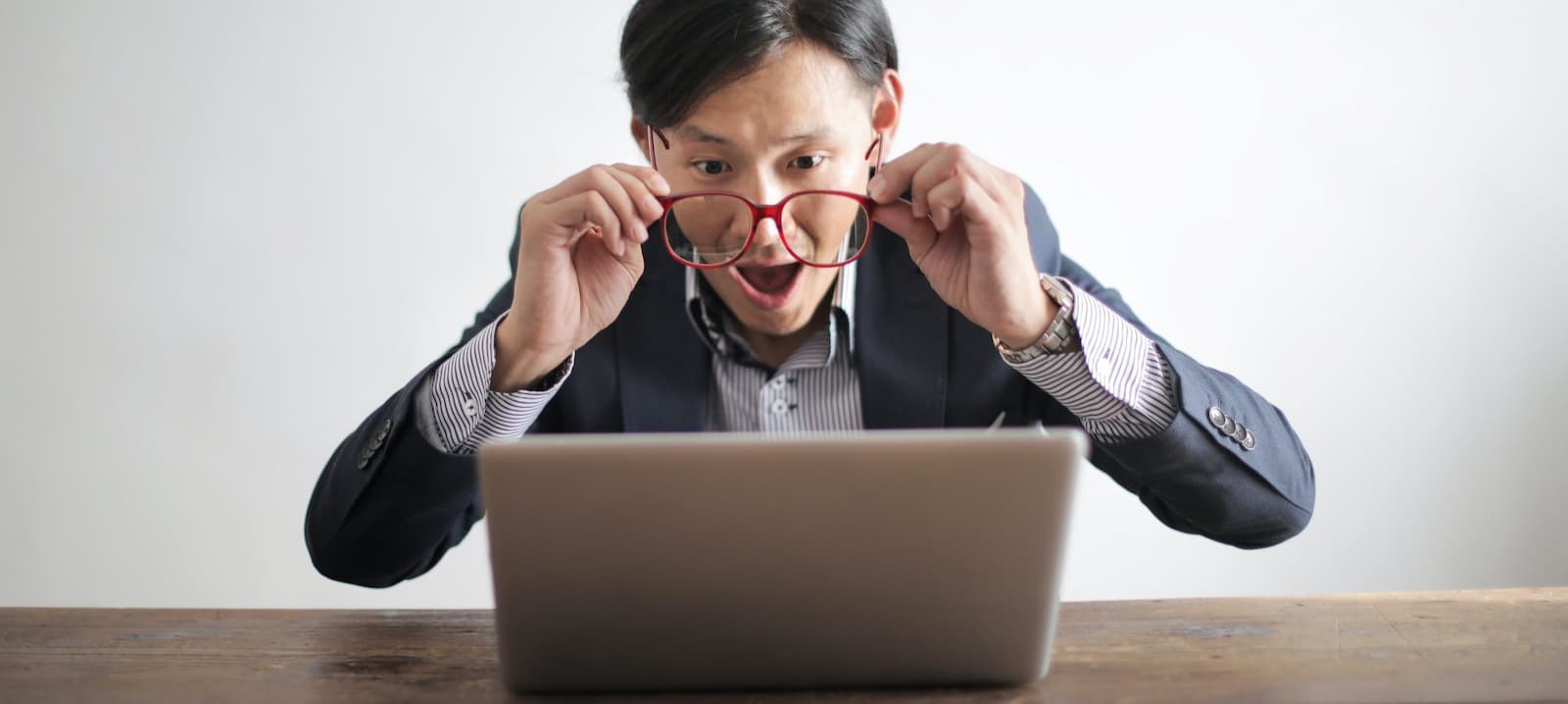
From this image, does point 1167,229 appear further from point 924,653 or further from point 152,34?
point 152,34

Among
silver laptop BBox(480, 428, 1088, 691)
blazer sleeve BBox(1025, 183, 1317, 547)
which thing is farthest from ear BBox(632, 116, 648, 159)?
silver laptop BBox(480, 428, 1088, 691)

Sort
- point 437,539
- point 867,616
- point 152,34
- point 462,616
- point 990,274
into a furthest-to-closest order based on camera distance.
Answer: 1. point 152,34
2. point 437,539
3. point 990,274
4. point 462,616
5. point 867,616

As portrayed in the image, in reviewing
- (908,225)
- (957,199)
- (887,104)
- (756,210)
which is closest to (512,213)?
(887,104)

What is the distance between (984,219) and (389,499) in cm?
76

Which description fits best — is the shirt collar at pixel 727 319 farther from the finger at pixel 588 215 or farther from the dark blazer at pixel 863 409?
the finger at pixel 588 215

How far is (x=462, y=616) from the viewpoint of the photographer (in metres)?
1.08

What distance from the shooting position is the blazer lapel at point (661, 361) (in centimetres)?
158

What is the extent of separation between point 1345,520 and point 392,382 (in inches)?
88.4

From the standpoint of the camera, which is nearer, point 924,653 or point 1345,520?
point 924,653

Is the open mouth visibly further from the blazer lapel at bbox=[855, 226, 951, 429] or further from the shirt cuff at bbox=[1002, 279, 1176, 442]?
the shirt cuff at bbox=[1002, 279, 1176, 442]

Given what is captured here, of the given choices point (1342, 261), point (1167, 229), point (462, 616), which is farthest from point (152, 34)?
point (1342, 261)

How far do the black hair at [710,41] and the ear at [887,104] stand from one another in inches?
2.1

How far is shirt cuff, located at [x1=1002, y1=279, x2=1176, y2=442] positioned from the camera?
4.01 feet

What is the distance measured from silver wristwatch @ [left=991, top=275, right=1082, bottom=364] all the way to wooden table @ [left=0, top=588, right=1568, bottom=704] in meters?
0.29
